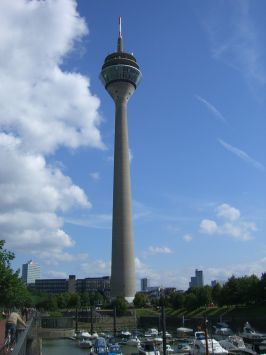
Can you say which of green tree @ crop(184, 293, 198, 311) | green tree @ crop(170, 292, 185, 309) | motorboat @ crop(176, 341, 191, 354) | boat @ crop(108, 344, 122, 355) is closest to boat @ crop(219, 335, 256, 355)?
motorboat @ crop(176, 341, 191, 354)

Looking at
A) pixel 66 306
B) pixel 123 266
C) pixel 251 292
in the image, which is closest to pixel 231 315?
pixel 251 292

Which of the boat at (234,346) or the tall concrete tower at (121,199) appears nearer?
the boat at (234,346)

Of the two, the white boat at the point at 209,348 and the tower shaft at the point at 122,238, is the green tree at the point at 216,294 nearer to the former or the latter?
the tower shaft at the point at 122,238

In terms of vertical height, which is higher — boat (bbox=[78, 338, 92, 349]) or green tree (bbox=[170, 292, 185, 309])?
green tree (bbox=[170, 292, 185, 309])

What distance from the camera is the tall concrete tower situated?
131750 millimetres

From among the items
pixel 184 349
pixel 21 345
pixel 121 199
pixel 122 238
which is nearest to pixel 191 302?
pixel 122 238

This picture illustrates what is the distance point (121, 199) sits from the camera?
134m

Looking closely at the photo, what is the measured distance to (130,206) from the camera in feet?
444

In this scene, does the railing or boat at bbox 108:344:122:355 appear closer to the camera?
the railing

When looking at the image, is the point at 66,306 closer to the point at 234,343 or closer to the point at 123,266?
the point at 123,266

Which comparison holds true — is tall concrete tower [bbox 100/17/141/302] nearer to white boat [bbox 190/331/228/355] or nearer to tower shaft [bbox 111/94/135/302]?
tower shaft [bbox 111/94/135/302]

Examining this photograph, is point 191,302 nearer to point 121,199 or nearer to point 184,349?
point 121,199

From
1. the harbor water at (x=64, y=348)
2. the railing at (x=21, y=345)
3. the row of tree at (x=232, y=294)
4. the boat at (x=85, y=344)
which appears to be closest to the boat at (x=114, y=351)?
the harbor water at (x=64, y=348)

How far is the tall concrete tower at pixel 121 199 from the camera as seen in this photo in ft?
432
